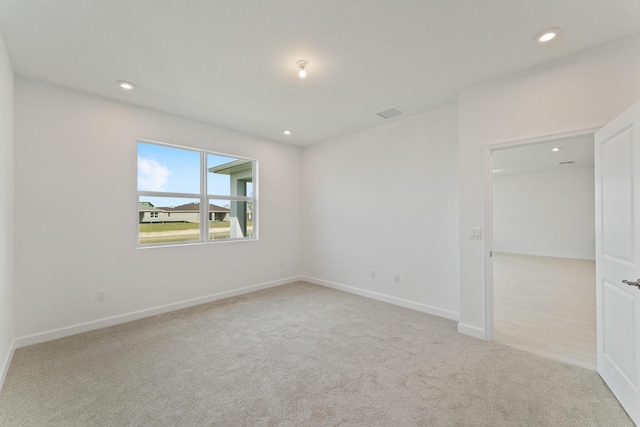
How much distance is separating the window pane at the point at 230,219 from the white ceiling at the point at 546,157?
191 inches

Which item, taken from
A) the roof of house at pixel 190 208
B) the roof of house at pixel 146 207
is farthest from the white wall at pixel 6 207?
the roof of house at pixel 190 208

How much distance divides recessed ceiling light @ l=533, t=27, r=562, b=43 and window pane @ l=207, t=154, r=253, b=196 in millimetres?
4079

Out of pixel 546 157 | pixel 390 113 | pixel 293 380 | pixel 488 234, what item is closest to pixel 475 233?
pixel 488 234

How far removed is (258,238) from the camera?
4855 millimetres

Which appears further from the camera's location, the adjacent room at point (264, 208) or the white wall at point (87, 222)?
the white wall at point (87, 222)

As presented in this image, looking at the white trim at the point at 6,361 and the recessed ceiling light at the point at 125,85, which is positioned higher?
the recessed ceiling light at the point at 125,85

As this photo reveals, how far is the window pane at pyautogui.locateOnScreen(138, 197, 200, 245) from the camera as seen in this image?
11.9 ft

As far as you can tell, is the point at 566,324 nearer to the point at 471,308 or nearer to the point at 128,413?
the point at 471,308

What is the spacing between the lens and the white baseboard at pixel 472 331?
288 centimetres

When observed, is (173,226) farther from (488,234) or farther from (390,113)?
(488,234)

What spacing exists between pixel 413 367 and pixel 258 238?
3291mm

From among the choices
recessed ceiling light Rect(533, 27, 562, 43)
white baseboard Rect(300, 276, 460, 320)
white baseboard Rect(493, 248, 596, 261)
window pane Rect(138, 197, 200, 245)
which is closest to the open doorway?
white baseboard Rect(493, 248, 596, 261)

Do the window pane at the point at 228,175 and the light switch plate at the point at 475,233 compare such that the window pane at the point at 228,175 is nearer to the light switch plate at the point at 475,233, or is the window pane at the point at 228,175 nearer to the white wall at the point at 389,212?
the white wall at the point at 389,212

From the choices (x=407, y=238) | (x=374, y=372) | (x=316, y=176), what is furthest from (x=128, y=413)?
(x=316, y=176)
